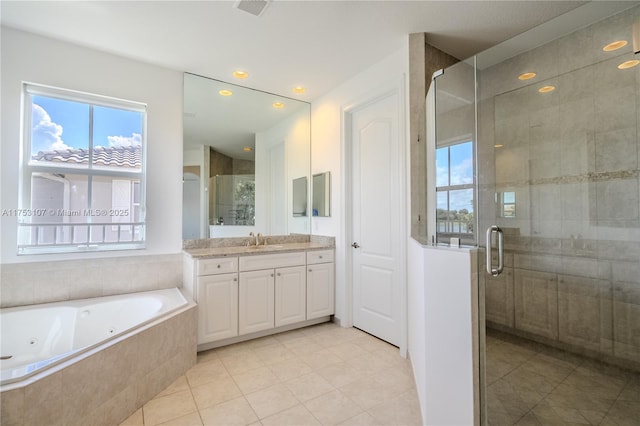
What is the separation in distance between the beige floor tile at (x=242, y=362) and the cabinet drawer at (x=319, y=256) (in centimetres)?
108

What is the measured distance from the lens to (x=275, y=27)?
2.29 meters

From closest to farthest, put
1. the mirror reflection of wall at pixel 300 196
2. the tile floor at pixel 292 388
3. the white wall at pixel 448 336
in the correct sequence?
the white wall at pixel 448 336 → the tile floor at pixel 292 388 → the mirror reflection of wall at pixel 300 196

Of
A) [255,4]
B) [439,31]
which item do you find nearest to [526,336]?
[439,31]

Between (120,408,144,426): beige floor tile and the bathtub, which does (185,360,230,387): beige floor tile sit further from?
the bathtub

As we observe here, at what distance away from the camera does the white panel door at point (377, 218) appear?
2742 mm

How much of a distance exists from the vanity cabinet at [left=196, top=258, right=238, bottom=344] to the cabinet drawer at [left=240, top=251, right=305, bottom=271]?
0.36 feet

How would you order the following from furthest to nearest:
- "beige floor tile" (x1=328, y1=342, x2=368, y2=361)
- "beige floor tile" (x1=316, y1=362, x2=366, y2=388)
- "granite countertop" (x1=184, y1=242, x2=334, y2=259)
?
"granite countertop" (x1=184, y1=242, x2=334, y2=259) → "beige floor tile" (x1=328, y1=342, x2=368, y2=361) → "beige floor tile" (x1=316, y1=362, x2=366, y2=388)

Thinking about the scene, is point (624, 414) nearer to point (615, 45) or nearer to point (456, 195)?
point (456, 195)

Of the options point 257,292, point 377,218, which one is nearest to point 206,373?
point 257,292

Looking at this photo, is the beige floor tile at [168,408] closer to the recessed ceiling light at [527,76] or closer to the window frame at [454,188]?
the window frame at [454,188]

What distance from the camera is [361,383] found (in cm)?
212

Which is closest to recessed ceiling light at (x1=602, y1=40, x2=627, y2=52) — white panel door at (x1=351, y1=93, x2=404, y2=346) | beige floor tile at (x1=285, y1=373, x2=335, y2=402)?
white panel door at (x1=351, y1=93, x2=404, y2=346)

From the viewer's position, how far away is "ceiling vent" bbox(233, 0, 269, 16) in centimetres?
198

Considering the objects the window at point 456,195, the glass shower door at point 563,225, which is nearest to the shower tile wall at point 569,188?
the glass shower door at point 563,225
